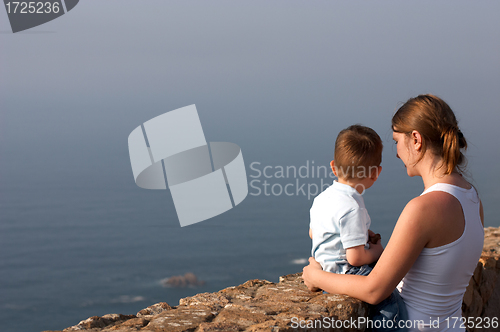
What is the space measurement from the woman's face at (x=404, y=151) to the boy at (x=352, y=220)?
22cm

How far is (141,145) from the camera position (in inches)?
303

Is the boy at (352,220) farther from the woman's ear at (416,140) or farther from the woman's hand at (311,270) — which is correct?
the woman's ear at (416,140)

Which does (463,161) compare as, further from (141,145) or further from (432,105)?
(141,145)

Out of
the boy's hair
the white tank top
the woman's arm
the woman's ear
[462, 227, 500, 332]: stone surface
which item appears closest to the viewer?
→ the woman's arm

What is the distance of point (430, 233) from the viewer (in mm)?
1904

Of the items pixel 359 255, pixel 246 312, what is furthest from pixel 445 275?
pixel 246 312

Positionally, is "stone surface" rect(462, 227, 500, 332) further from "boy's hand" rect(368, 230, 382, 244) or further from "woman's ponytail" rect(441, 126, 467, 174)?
"woman's ponytail" rect(441, 126, 467, 174)

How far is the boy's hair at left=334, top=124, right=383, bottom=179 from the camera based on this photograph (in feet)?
7.95

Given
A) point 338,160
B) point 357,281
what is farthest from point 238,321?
point 338,160

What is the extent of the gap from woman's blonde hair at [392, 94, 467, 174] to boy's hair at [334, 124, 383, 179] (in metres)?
0.31

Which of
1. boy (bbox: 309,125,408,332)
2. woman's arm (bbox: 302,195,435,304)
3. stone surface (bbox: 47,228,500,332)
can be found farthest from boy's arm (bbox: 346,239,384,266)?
stone surface (bbox: 47,228,500,332)

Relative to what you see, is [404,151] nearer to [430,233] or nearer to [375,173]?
[375,173]

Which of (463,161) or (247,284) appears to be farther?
(247,284)

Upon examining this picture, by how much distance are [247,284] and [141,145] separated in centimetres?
515
